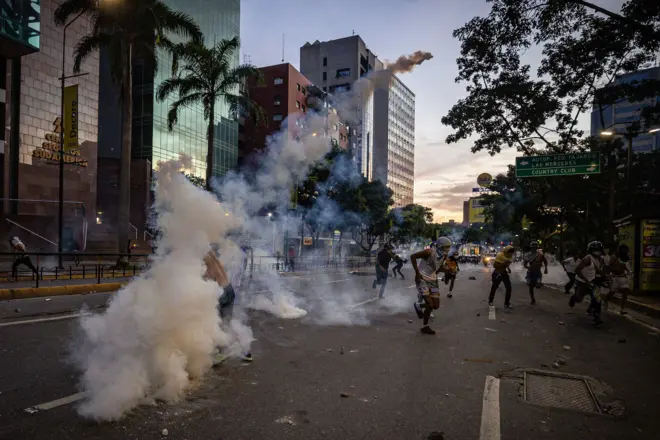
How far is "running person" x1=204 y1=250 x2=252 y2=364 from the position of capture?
17.8 feet

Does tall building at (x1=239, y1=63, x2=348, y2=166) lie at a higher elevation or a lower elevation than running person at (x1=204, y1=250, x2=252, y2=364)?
higher

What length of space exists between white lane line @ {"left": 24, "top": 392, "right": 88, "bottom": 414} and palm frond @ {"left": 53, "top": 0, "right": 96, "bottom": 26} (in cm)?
2059

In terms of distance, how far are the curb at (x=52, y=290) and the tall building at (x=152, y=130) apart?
19230 millimetres

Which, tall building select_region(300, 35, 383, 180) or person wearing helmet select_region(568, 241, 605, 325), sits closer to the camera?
person wearing helmet select_region(568, 241, 605, 325)

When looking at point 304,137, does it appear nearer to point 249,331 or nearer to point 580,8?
point 580,8

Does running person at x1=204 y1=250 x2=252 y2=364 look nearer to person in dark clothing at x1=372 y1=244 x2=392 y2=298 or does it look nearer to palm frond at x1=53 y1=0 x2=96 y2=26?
person in dark clothing at x1=372 y1=244 x2=392 y2=298

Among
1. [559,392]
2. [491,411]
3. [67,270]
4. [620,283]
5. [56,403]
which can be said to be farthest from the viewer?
[67,270]

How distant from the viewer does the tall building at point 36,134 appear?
2364 cm

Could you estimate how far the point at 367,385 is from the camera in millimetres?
4777

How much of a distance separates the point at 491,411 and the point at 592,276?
7.18 meters

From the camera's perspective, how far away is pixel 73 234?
1045 inches

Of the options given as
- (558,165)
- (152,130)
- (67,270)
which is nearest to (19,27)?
(67,270)

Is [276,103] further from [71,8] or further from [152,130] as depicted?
[71,8]

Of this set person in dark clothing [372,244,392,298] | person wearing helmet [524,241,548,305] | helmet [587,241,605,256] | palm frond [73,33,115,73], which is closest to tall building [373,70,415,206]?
palm frond [73,33,115,73]
